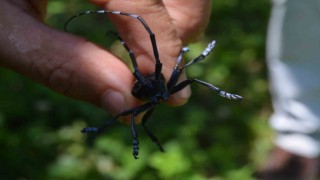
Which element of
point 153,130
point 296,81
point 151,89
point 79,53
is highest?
point 79,53

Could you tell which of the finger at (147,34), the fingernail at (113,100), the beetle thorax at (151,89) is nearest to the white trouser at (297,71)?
the finger at (147,34)

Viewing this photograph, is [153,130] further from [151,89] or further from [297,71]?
[151,89]

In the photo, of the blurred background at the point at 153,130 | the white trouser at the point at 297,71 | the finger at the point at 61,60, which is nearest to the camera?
the finger at the point at 61,60

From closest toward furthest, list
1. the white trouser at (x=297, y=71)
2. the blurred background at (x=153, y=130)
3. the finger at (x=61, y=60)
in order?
the finger at (x=61, y=60)
the white trouser at (x=297, y=71)
the blurred background at (x=153, y=130)

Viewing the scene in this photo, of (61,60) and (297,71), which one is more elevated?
(61,60)

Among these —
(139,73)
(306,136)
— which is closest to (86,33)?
(306,136)

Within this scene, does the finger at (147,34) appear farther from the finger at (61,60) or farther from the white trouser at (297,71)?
the white trouser at (297,71)

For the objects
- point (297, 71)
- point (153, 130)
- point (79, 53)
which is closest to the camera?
point (79, 53)

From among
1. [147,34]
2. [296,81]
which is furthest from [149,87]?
[296,81]
